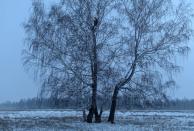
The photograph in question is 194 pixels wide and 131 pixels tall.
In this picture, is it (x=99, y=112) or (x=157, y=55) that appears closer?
(x=157, y=55)

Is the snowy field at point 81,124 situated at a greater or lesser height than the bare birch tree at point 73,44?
lesser

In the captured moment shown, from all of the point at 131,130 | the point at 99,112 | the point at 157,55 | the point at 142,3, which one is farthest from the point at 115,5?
the point at 131,130

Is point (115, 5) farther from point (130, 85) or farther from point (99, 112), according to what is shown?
point (99, 112)

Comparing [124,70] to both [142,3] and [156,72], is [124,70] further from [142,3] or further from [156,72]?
[142,3]

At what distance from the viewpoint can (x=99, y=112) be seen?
37312mm

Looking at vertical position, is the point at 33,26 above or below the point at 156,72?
above

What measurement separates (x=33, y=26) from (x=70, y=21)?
261cm

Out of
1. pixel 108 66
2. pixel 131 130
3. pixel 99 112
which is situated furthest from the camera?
pixel 99 112

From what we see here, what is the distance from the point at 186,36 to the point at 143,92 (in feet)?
15.8

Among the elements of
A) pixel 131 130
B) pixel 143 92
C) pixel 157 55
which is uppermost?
pixel 157 55

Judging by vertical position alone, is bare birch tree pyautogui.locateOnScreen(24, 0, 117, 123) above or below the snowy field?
above

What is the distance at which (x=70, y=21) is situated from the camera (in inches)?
1330

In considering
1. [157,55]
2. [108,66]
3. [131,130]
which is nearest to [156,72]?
[157,55]

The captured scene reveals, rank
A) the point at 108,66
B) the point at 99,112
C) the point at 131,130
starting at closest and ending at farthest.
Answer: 1. the point at 131,130
2. the point at 108,66
3. the point at 99,112
